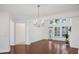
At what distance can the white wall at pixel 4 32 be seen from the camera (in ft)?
5.00

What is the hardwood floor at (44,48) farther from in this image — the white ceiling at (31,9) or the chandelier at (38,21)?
the white ceiling at (31,9)

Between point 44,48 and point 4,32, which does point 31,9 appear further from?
point 44,48

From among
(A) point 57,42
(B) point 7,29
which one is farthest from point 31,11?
(A) point 57,42

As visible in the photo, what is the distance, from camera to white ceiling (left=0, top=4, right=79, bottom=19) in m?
1.49

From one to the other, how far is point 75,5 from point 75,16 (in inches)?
6.2

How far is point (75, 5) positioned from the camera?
4.90ft

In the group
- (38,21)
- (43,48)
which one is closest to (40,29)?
(38,21)

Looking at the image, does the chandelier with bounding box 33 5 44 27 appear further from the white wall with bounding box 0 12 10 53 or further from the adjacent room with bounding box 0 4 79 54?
the white wall with bounding box 0 12 10 53

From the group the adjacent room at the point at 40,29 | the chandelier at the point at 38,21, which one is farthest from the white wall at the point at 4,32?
the chandelier at the point at 38,21

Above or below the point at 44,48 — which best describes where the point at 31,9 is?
above

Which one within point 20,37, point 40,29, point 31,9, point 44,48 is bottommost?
point 44,48

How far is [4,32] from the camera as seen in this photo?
5.08ft

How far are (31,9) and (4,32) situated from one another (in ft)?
1.67
